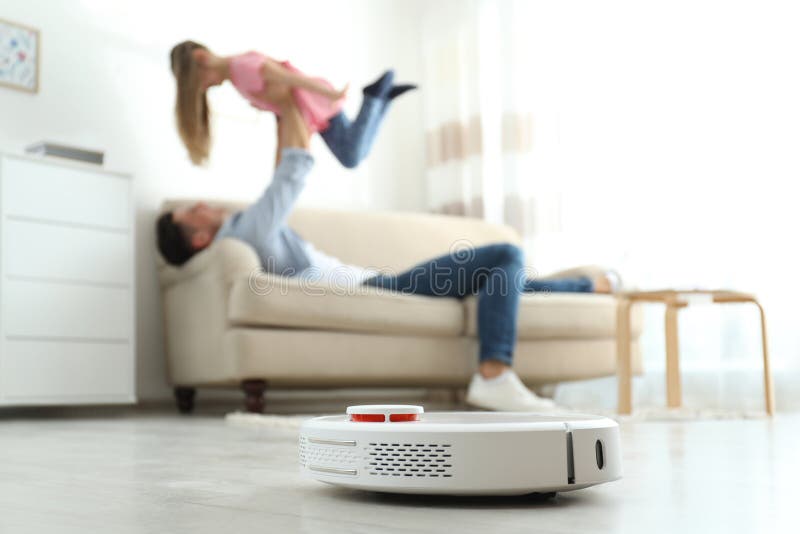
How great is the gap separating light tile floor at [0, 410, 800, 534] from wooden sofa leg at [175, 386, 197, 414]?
5.57 ft

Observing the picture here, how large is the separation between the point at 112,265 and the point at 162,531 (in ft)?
7.90

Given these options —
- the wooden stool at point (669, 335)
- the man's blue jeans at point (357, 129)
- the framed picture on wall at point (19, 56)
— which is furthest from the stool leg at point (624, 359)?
the framed picture on wall at point (19, 56)

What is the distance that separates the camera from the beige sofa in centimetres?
267

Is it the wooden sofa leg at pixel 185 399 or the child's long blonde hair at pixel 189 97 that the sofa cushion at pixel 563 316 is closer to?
the wooden sofa leg at pixel 185 399

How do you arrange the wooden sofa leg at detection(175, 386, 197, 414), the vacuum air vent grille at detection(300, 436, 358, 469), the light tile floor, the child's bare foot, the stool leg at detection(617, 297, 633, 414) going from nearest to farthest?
the light tile floor < the vacuum air vent grille at detection(300, 436, 358, 469) < the stool leg at detection(617, 297, 633, 414) < the wooden sofa leg at detection(175, 386, 197, 414) < the child's bare foot

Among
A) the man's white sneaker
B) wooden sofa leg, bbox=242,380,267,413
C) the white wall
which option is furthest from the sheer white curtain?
wooden sofa leg, bbox=242,380,267,413

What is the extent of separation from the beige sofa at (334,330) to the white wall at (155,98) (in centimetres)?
25

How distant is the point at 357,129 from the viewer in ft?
11.6

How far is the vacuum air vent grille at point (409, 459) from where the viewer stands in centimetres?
77

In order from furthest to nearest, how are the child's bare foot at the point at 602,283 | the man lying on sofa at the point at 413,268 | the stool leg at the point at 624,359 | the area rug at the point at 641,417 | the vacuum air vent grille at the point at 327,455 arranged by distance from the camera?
1. the child's bare foot at the point at 602,283
2. the man lying on sofa at the point at 413,268
3. the stool leg at the point at 624,359
4. the area rug at the point at 641,417
5. the vacuum air vent grille at the point at 327,455

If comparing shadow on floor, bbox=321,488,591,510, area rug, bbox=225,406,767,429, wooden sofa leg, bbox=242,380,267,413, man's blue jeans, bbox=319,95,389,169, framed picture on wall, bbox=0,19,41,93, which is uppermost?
framed picture on wall, bbox=0,19,41,93

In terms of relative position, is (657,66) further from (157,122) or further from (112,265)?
(112,265)

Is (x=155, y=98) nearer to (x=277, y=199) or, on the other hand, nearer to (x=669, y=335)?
(x=277, y=199)

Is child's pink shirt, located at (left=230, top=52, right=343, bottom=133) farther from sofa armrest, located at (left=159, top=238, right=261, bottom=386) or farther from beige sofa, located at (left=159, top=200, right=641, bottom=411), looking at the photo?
sofa armrest, located at (left=159, top=238, right=261, bottom=386)
